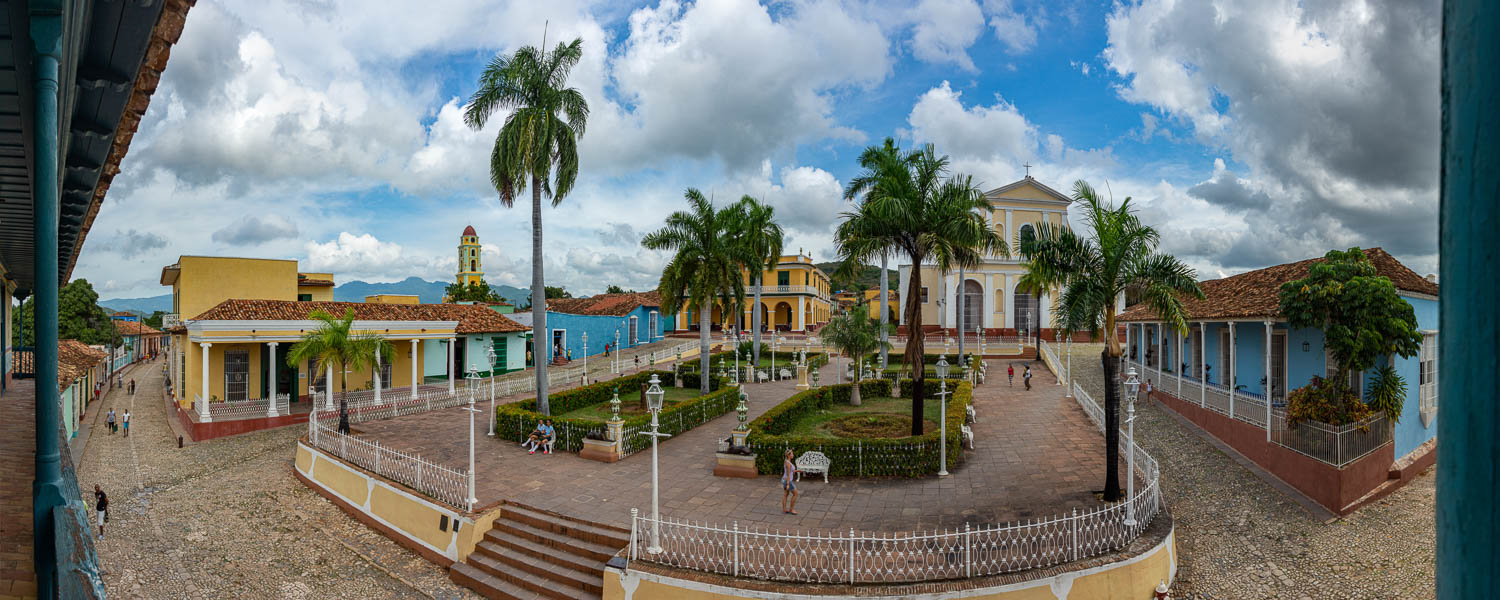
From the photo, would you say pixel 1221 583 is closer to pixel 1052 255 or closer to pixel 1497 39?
pixel 1052 255

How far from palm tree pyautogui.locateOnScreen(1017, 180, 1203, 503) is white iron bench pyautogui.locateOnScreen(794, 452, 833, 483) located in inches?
187

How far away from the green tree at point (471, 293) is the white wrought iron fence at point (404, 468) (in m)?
43.1

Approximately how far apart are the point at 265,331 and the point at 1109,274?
74.8 ft

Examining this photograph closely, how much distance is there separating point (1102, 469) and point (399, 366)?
24.1 metres

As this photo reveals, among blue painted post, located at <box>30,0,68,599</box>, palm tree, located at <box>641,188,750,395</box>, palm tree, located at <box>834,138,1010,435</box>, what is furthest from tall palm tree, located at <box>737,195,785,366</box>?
blue painted post, located at <box>30,0,68,599</box>

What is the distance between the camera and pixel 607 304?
162ft

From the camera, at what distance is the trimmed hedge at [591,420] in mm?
15580

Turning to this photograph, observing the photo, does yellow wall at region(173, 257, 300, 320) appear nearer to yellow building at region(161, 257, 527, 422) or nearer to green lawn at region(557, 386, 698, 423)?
yellow building at region(161, 257, 527, 422)

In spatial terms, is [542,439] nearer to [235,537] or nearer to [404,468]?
[404,468]

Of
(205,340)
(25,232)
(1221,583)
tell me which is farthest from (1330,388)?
(205,340)

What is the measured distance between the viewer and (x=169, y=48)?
432cm

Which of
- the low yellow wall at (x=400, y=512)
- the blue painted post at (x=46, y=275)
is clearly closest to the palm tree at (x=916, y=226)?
the low yellow wall at (x=400, y=512)

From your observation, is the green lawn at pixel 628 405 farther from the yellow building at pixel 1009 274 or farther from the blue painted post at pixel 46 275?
the yellow building at pixel 1009 274

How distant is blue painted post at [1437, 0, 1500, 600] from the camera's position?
713 millimetres
